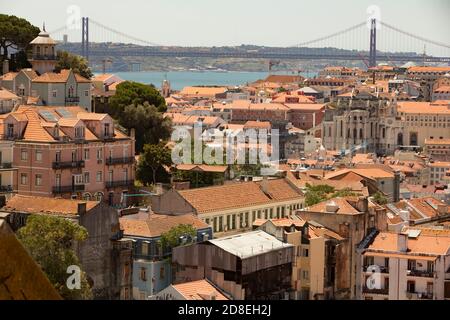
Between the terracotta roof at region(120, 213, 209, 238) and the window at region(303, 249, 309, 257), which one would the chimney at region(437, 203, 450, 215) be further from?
the terracotta roof at region(120, 213, 209, 238)

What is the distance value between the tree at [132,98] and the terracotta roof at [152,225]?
4.72 metres

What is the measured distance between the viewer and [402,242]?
13734 millimetres

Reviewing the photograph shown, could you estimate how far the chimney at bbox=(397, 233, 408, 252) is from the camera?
44.8 feet

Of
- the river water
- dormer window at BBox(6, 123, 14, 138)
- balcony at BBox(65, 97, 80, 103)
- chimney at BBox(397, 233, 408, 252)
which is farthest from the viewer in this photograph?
the river water

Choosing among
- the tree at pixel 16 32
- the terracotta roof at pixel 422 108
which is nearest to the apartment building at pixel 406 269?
the tree at pixel 16 32

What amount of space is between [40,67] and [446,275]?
5955mm

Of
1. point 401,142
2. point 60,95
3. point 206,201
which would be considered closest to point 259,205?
point 206,201

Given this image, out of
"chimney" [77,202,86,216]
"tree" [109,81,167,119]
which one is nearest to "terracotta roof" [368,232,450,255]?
"chimney" [77,202,86,216]

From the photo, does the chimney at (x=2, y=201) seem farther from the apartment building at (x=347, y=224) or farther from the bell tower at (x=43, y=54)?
the bell tower at (x=43, y=54)

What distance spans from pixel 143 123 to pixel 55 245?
7.13 meters

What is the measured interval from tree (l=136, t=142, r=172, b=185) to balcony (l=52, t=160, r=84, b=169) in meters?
1.82

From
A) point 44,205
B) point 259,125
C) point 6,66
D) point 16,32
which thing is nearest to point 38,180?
point 44,205

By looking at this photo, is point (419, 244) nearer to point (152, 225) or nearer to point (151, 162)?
point (152, 225)

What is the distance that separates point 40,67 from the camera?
1684 centimetres
